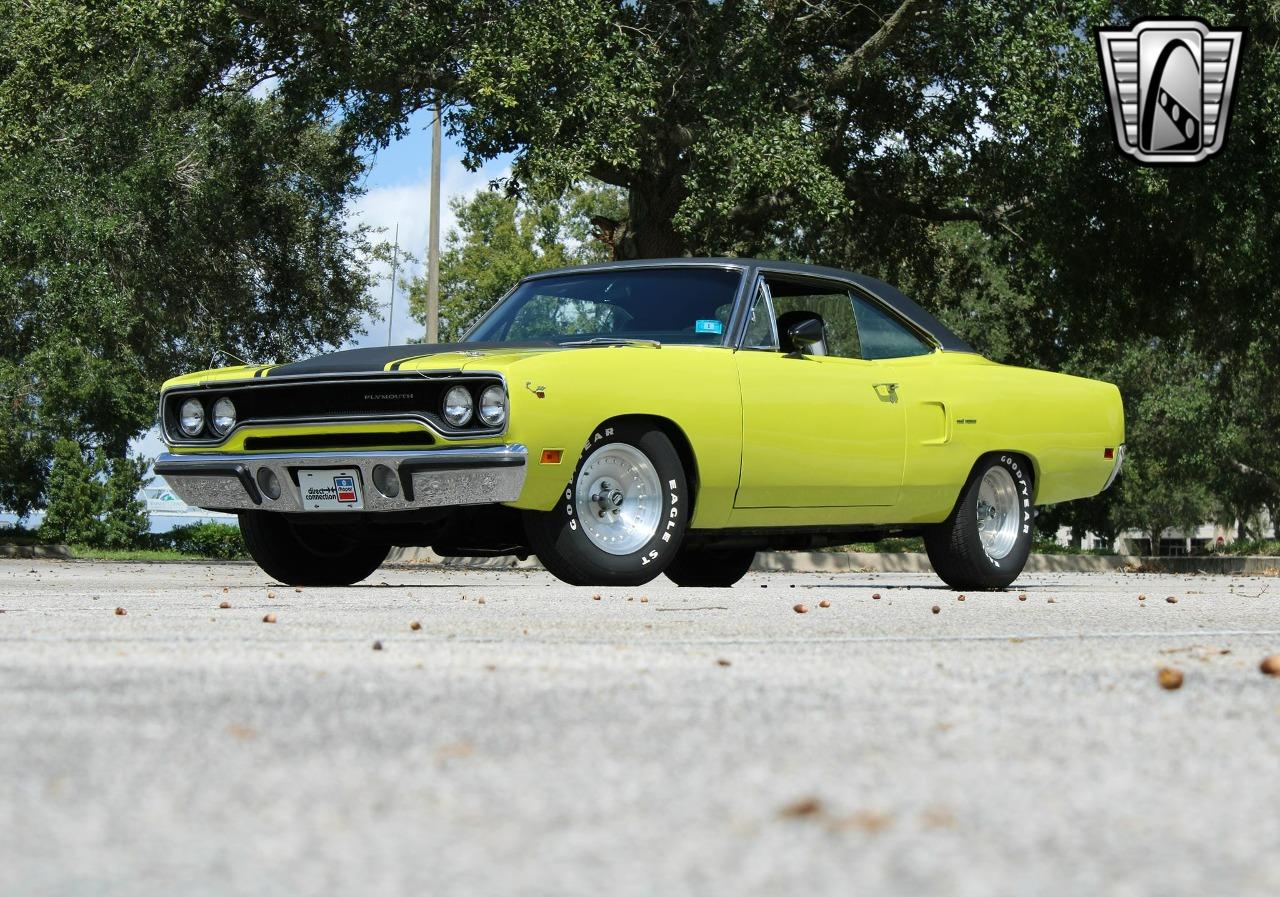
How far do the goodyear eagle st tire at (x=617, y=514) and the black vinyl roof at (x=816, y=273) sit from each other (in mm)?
1395

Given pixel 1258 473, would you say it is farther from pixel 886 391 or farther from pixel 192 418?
pixel 192 418

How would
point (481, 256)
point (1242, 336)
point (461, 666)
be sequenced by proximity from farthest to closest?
point (481, 256) → point (1242, 336) → point (461, 666)

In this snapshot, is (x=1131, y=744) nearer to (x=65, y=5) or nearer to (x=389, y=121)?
(x=389, y=121)

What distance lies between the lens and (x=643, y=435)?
28.2ft

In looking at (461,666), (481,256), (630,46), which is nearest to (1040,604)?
(461,666)

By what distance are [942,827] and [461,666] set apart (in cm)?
218

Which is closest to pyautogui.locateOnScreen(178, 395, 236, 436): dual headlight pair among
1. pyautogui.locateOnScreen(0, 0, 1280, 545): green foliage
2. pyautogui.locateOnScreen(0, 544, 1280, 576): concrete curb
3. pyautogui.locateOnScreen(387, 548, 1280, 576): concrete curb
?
pyautogui.locateOnScreen(0, 0, 1280, 545): green foliage

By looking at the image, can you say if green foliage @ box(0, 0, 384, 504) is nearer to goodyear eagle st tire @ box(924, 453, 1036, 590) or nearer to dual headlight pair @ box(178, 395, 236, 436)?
dual headlight pair @ box(178, 395, 236, 436)

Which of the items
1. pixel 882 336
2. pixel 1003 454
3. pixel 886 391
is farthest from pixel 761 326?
pixel 1003 454

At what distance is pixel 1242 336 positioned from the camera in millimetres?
23297

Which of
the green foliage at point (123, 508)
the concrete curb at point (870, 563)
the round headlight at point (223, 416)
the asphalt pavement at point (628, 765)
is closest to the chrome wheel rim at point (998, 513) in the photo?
the round headlight at point (223, 416)

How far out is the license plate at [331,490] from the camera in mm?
8492

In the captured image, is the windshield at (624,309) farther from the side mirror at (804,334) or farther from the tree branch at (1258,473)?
the tree branch at (1258,473)

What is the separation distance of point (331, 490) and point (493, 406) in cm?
97
